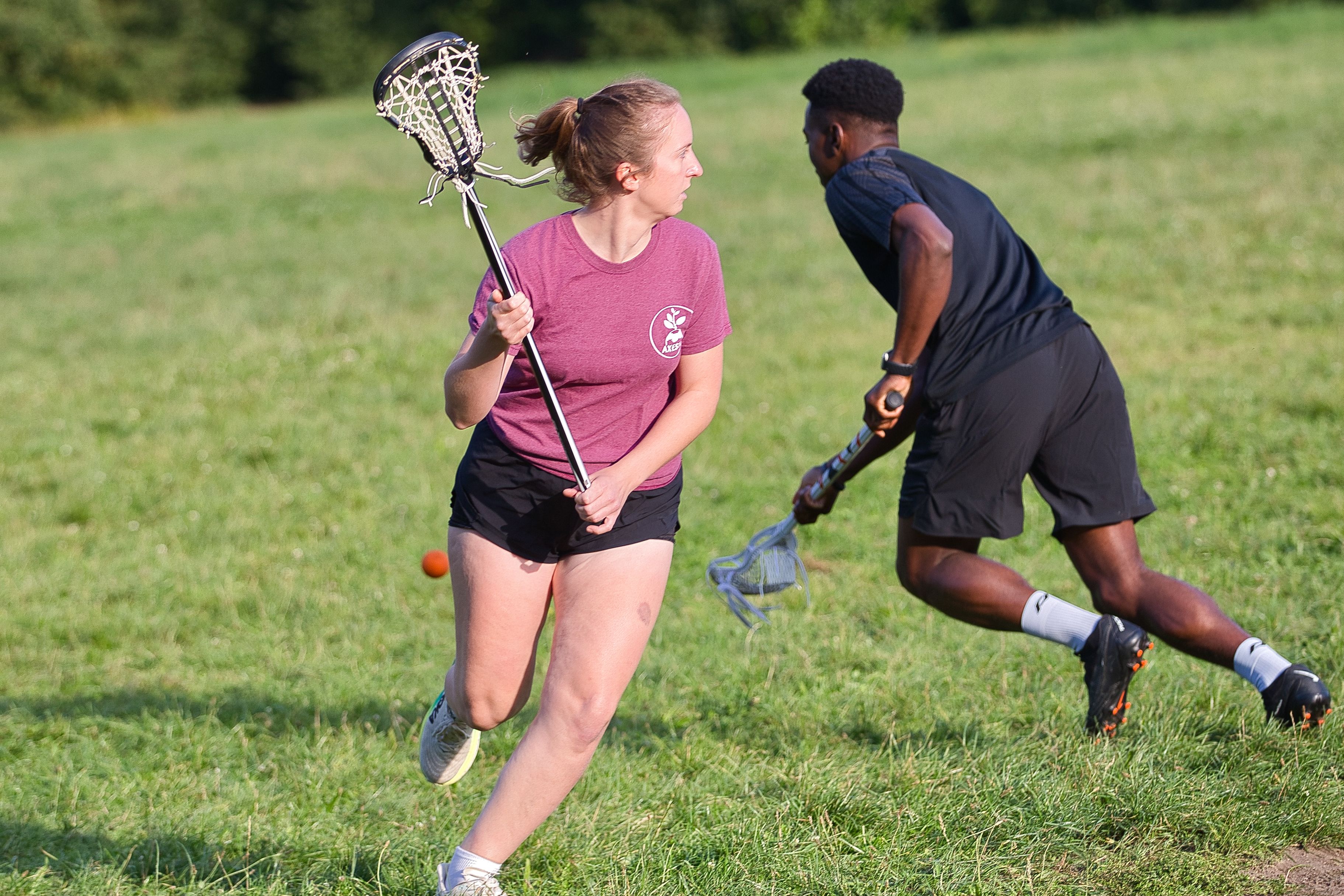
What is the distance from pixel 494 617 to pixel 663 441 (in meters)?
0.66

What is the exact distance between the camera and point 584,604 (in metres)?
3.37

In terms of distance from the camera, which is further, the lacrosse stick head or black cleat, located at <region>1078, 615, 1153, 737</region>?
the lacrosse stick head

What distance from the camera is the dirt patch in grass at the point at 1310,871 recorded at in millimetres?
3408

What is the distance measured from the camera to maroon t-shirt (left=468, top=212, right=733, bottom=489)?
332 centimetres

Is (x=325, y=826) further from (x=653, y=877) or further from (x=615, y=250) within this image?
(x=615, y=250)

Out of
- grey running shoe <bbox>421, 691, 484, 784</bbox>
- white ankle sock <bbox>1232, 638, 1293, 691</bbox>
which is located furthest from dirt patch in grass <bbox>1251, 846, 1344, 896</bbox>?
grey running shoe <bbox>421, 691, 484, 784</bbox>

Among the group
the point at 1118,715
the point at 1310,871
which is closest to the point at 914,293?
the point at 1118,715

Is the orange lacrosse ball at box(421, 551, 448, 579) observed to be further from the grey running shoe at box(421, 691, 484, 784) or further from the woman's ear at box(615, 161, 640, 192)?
the woman's ear at box(615, 161, 640, 192)

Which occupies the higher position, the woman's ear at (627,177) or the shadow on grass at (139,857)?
the woman's ear at (627,177)

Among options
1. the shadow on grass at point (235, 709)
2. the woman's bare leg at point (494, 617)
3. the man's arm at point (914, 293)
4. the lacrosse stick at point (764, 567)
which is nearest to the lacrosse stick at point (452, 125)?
the woman's bare leg at point (494, 617)

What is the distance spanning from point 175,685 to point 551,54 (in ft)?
200

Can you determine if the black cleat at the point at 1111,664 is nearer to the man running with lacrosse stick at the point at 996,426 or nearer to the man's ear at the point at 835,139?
the man running with lacrosse stick at the point at 996,426

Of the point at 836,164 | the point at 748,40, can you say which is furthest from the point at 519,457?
the point at 748,40

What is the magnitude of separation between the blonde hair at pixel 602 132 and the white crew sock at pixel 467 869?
171 centimetres
